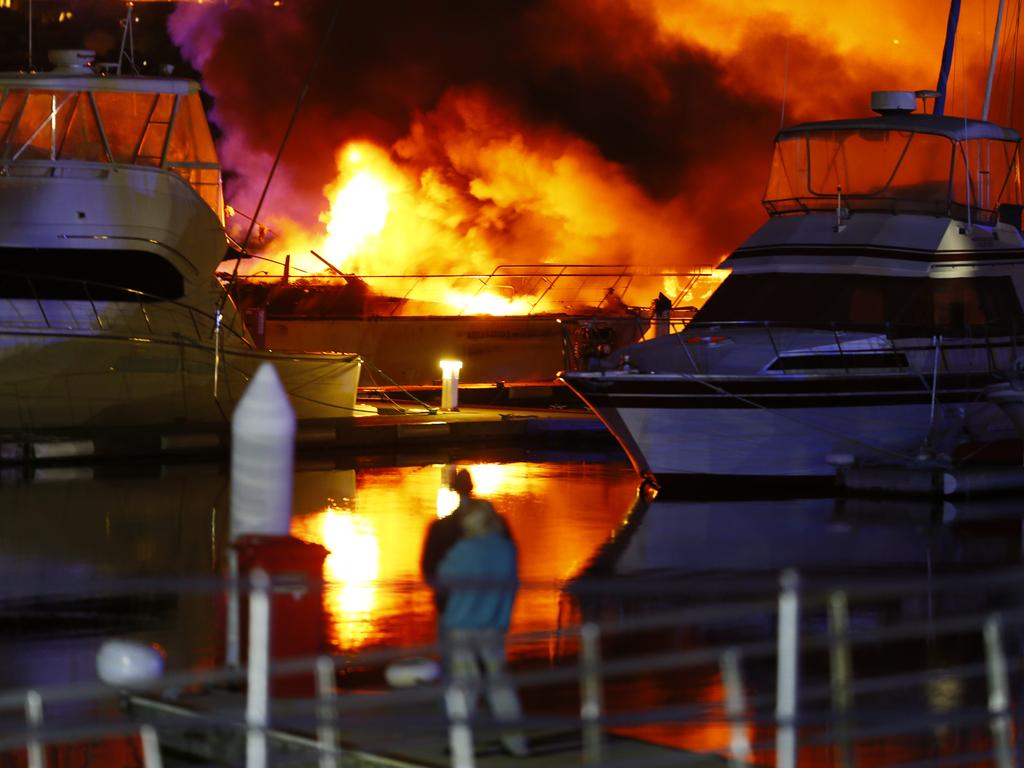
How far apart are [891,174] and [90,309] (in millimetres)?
11199

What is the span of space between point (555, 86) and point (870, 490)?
110ft

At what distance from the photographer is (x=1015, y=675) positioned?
12.1m

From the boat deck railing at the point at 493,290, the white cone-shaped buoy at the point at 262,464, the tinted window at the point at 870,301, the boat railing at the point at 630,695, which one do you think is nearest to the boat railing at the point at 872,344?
the tinted window at the point at 870,301

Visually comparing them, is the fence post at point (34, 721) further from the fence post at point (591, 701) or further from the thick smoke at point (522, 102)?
the thick smoke at point (522, 102)

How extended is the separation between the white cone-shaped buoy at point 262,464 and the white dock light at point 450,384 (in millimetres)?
21895

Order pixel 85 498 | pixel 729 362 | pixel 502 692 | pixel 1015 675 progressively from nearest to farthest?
pixel 502 692, pixel 1015 675, pixel 85 498, pixel 729 362

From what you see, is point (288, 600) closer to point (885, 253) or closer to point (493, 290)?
point (885, 253)

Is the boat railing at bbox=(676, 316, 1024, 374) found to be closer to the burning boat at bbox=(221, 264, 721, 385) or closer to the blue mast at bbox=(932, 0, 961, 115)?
the blue mast at bbox=(932, 0, 961, 115)

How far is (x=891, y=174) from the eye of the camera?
2594 centimetres

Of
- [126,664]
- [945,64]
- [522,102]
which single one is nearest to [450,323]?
[945,64]

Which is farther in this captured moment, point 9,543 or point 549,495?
point 549,495

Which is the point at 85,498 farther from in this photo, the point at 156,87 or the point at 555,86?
the point at 555,86

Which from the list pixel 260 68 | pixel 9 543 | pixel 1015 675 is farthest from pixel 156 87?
pixel 260 68

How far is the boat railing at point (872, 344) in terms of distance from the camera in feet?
74.7
